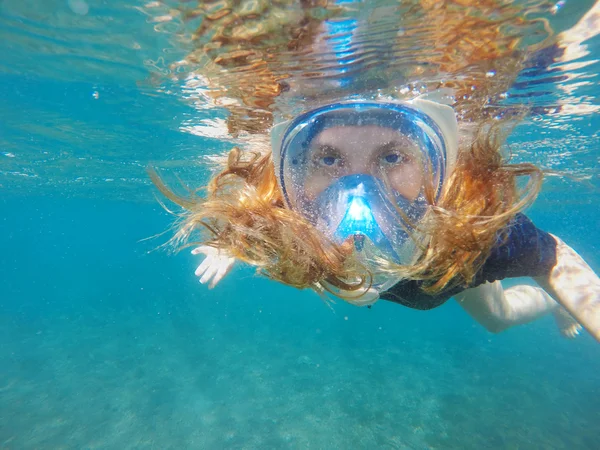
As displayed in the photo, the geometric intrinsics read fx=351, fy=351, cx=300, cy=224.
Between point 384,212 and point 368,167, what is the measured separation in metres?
0.57

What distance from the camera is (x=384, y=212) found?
3.58 m

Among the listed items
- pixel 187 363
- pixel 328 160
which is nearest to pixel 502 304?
pixel 328 160

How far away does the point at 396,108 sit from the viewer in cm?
374

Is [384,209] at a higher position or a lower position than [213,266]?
higher

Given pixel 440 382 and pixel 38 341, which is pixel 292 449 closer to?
pixel 440 382

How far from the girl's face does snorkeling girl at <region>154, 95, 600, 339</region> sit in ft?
0.04

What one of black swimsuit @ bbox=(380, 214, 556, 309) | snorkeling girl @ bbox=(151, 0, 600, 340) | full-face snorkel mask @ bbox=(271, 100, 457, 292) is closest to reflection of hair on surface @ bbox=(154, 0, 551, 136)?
snorkeling girl @ bbox=(151, 0, 600, 340)

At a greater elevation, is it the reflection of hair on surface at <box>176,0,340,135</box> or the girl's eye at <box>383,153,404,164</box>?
the reflection of hair on surface at <box>176,0,340,135</box>

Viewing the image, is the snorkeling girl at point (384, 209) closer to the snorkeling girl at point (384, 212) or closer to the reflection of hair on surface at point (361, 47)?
the snorkeling girl at point (384, 212)

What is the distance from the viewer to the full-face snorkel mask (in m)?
3.52

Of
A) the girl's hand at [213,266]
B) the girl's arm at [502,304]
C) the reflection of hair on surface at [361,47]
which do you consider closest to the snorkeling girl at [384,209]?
the reflection of hair on surface at [361,47]

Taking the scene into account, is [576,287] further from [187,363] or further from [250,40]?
[187,363]

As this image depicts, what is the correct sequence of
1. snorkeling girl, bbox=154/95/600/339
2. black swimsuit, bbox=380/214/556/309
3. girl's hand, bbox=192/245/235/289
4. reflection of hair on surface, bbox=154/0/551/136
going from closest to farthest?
snorkeling girl, bbox=154/95/600/339 < black swimsuit, bbox=380/214/556/309 < reflection of hair on surface, bbox=154/0/551/136 < girl's hand, bbox=192/245/235/289

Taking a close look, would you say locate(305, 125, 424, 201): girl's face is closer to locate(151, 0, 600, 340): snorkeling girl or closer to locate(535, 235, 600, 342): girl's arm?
locate(151, 0, 600, 340): snorkeling girl
